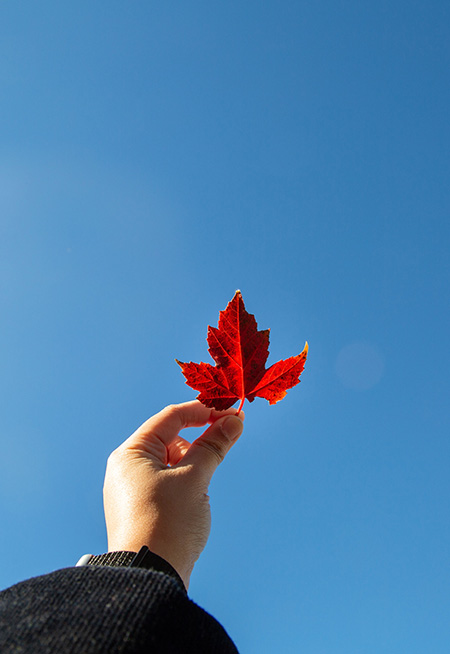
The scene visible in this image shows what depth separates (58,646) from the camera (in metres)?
1.14

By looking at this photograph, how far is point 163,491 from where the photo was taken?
2613 millimetres

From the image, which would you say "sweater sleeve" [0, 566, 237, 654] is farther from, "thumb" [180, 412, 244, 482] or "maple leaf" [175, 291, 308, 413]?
"maple leaf" [175, 291, 308, 413]

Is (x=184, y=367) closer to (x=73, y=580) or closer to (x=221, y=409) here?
(x=221, y=409)

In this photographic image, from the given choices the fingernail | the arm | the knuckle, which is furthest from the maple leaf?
the arm

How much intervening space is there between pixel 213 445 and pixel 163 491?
0.56m

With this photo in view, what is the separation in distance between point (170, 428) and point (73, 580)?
1934 millimetres

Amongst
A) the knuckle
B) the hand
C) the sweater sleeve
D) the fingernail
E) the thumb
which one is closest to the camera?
the sweater sleeve

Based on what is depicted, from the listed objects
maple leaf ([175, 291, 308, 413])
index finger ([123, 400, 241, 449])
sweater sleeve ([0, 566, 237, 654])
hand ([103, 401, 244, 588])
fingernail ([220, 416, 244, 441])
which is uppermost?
maple leaf ([175, 291, 308, 413])

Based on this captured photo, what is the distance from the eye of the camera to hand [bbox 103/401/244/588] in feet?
8.07

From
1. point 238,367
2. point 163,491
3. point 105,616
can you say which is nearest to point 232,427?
point 238,367

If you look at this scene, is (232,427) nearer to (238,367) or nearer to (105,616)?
(238,367)

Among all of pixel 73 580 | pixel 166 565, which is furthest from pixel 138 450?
pixel 73 580

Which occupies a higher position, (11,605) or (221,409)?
(221,409)

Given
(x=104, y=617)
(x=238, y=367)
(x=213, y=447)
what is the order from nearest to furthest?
(x=104, y=617) < (x=213, y=447) < (x=238, y=367)
